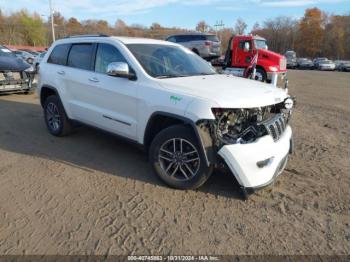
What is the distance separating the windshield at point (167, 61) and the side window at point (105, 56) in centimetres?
22

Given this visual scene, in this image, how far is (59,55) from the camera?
5.51m

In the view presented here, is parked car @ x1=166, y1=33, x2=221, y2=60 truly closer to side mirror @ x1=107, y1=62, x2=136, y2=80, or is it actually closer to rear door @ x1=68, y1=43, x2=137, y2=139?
rear door @ x1=68, y1=43, x2=137, y2=139

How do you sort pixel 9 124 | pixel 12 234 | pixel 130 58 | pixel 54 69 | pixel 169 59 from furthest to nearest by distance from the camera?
pixel 9 124, pixel 54 69, pixel 169 59, pixel 130 58, pixel 12 234

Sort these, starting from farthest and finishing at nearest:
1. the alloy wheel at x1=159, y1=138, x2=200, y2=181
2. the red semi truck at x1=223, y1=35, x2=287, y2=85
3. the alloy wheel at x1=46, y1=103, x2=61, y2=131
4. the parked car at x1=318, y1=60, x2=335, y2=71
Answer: the parked car at x1=318, y1=60, x2=335, y2=71
the red semi truck at x1=223, y1=35, x2=287, y2=85
the alloy wheel at x1=46, y1=103, x2=61, y2=131
the alloy wheel at x1=159, y1=138, x2=200, y2=181

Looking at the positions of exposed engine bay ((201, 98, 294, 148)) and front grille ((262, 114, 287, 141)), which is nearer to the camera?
exposed engine bay ((201, 98, 294, 148))

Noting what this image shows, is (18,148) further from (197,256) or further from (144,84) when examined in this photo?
(197,256)

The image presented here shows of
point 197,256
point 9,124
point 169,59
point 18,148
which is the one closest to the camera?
point 197,256

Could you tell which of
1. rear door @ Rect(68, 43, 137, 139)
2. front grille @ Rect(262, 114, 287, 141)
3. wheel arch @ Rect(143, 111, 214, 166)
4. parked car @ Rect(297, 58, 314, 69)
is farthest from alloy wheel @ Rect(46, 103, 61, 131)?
parked car @ Rect(297, 58, 314, 69)

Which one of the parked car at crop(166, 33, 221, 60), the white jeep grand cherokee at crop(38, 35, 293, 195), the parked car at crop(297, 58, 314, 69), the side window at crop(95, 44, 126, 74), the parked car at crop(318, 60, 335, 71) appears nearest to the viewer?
the white jeep grand cherokee at crop(38, 35, 293, 195)

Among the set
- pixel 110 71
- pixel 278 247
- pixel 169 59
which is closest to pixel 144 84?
pixel 110 71

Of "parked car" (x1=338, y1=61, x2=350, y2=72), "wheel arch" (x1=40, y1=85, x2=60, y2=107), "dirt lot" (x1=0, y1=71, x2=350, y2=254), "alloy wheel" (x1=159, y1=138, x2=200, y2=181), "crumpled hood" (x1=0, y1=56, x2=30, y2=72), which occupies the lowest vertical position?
"parked car" (x1=338, y1=61, x2=350, y2=72)

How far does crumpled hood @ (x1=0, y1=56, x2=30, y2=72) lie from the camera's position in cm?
917

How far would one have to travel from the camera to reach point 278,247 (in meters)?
2.73

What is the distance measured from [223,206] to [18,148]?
3668 millimetres
